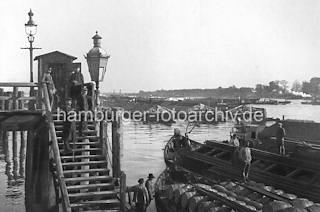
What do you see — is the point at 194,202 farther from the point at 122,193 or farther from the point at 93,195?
the point at 93,195

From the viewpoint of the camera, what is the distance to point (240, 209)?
13.9 metres

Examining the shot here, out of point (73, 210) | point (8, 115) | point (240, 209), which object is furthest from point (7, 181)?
point (240, 209)

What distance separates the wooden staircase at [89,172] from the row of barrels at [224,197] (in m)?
3.45

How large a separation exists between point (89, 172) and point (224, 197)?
501 cm

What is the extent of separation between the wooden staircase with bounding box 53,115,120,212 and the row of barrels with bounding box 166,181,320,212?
3.45 meters

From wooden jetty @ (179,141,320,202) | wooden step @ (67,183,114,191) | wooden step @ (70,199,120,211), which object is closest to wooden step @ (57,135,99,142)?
wooden step @ (67,183,114,191)

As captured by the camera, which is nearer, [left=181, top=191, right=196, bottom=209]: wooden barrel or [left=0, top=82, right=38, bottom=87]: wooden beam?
[left=0, top=82, right=38, bottom=87]: wooden beam

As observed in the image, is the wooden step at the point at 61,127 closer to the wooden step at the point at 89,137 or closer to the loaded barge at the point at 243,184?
the wooden step at the point at 89,137

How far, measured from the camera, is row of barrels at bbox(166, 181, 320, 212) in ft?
42.7

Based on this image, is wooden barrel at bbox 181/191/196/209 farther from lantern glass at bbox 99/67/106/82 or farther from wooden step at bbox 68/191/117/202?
lantern glass at bbox 99/67/106/82

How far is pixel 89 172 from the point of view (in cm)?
1407

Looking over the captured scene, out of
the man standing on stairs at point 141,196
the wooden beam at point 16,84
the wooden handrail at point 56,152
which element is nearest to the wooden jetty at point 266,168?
the man standing on stairs at point 141,196

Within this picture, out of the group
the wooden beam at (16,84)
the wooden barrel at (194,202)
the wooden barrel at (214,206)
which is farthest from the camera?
the wooden beam at (16,84)

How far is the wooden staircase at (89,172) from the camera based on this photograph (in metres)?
13.7
